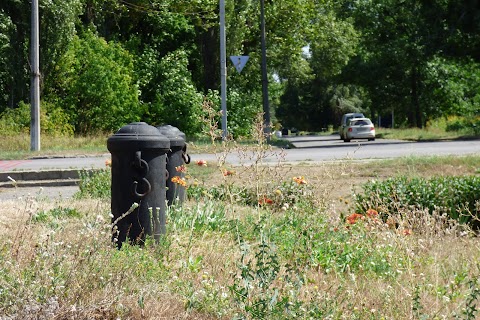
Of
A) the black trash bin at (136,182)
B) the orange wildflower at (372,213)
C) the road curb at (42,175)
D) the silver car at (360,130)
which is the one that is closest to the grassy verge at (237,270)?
the orange wildflower at (372,213)

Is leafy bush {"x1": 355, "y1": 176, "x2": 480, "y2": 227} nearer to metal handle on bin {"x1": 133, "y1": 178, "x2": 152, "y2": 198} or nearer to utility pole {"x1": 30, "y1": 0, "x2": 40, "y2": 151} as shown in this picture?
metal handle on bin {"x1": 133, "y1": 178, "x2": 152, "y2": 198}

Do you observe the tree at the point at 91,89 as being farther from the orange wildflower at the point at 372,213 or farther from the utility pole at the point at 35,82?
the orange wildflower at the point at 372,213

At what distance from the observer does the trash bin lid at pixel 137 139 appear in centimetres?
682

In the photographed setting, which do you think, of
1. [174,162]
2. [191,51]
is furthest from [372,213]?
[191,51]

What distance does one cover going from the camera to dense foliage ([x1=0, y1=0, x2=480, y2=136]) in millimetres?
31344

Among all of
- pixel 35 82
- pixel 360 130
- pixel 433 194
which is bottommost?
pixel 433 194

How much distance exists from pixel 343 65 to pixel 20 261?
51.0 meters

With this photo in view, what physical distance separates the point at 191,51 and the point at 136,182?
111ft

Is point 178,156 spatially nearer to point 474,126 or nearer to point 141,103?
point 141,103

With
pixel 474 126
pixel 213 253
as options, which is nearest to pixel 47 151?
pixel 213 253

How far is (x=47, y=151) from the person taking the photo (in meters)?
24.7

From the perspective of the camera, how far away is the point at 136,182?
22.4ft

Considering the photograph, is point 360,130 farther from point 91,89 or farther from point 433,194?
point 433,194

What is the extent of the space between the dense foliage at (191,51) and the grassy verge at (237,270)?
59.9ft
